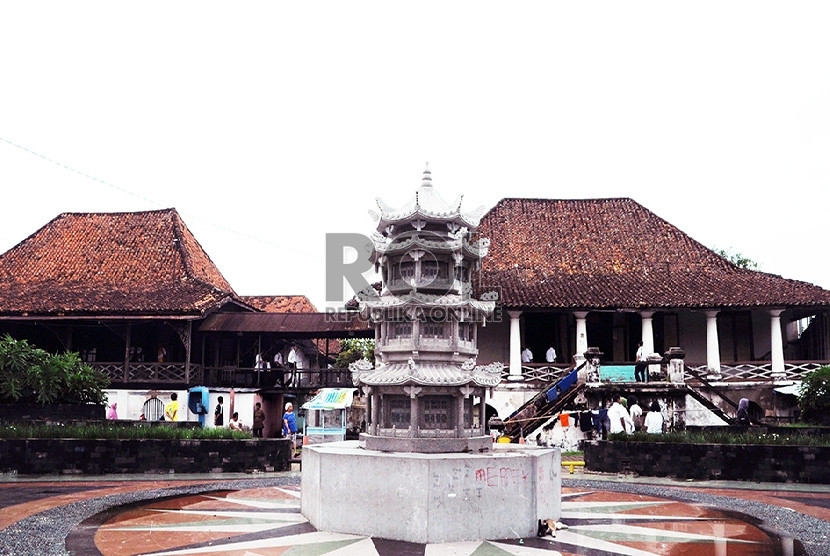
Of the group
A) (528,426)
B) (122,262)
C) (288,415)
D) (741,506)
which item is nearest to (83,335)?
(122,262)

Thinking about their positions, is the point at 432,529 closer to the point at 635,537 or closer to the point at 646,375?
the point at 635,537

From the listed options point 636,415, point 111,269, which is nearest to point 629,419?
point 636,415

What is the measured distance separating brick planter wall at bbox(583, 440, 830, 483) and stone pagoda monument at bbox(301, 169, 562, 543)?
17.8 feet

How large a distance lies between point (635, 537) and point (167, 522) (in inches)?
261

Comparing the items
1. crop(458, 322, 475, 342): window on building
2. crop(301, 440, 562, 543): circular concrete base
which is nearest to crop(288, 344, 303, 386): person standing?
crop(458, 322, 475, 342): window on building

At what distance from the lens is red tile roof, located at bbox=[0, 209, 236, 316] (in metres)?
27.1

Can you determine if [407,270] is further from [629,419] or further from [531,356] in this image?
[531,356]

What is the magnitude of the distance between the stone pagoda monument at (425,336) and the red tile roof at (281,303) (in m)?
28.2

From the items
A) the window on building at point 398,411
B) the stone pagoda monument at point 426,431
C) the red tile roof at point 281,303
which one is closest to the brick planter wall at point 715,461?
the stone pagoda monument at point 426,431

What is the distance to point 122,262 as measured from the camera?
3080 cm

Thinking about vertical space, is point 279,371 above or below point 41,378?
above

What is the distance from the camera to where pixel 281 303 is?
134 ft

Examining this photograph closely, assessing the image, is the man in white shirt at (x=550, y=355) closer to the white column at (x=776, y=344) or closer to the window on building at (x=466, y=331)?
the white column at (x=776, y=344)

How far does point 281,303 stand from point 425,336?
29.8m
